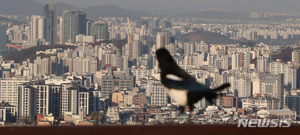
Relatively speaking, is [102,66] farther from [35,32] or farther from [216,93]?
[216,93]

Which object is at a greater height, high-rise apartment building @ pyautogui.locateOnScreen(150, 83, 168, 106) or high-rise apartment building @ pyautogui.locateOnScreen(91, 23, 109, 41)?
high-rise apartment building @ pyautogui.locateOnScreen(91, 23, 109, 41)

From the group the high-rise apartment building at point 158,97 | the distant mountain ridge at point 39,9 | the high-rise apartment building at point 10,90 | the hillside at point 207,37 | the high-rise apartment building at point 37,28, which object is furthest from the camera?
the distant mountain ridge at point 39,9

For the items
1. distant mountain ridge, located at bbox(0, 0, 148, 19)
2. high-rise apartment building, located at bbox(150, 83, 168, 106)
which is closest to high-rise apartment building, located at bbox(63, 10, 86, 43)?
distant mountain ridge, located at bbox(0, 0, 148, 19)

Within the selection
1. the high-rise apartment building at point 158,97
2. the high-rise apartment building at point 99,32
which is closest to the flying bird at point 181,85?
the high-rise apartment building at point 158,97

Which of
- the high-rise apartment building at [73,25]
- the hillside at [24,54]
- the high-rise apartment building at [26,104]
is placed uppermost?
the high-rise apartment building at [73,25]

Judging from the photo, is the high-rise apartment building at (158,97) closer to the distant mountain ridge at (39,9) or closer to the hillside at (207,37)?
the hillside at (207,37)

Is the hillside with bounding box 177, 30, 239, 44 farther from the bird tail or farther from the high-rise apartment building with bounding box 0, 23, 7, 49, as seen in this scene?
the bird tail

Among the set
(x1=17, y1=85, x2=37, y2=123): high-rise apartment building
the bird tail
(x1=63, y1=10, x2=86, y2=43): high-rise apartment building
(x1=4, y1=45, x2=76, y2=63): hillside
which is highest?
(x1=63, y1=10, x2=86, y2=43): high-rise apartment building
